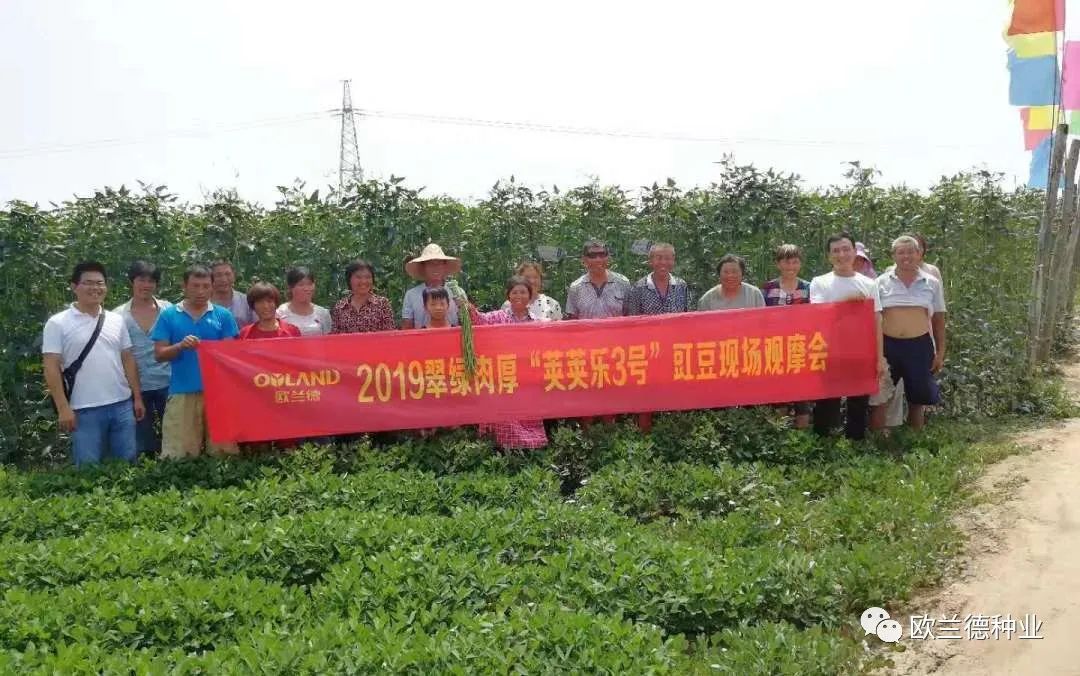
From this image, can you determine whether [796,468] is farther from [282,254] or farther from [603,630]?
[282,254]

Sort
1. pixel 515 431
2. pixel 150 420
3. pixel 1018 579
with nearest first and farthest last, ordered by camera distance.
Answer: pixel 1018 579 → pixel 515 431 → pixel 150 420

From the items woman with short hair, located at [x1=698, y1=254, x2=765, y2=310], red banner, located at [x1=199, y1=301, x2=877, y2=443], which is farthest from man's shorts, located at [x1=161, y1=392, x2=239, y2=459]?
woman with short hair, located at [x1=698, y1=254, x2=765, y2=310]

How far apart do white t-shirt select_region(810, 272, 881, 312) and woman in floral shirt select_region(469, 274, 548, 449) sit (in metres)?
2.25

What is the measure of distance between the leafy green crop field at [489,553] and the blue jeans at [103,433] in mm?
381

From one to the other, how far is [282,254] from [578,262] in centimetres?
288

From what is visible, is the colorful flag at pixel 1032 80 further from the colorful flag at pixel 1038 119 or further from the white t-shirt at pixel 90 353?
the white t-shirt at pixel 90 353

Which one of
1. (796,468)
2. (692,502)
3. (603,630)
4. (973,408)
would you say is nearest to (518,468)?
(692,502)

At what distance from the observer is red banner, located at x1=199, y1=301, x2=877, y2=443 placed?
6496 millimetres

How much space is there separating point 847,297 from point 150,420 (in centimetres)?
572

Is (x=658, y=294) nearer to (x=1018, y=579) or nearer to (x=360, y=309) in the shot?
(x=360, y=309)

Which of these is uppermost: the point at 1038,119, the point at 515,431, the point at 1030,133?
the point at 1038,119

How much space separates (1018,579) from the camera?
453 cm

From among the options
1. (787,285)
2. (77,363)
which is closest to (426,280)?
(77,363)

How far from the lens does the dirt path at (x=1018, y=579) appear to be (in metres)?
3.82
